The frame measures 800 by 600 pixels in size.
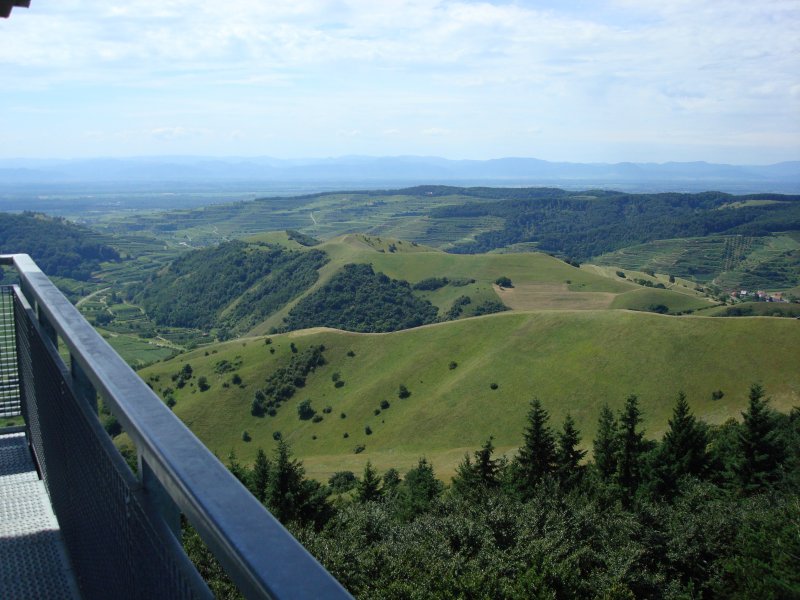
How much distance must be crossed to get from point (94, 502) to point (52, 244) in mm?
193658

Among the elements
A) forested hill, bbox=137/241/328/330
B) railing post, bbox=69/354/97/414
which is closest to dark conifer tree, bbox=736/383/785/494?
railing post, bbox=69/354/97/414

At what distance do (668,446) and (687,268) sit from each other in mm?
161213

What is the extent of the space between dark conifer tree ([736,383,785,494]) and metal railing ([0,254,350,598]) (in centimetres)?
2886

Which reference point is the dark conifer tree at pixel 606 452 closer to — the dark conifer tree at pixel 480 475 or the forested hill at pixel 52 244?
the dark conifer tree at pixel 480 475

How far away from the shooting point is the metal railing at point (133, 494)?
144 cm

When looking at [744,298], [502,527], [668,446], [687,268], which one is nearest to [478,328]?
[668,446]

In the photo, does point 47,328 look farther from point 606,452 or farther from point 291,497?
point 606,452

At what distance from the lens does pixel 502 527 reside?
17.7 metres

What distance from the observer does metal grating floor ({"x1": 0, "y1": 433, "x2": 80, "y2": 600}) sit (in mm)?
3588

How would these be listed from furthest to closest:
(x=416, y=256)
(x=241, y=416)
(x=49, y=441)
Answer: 1. (x=416, y=256)
2. (x=241, y=416)
3. (x=49, y=441)

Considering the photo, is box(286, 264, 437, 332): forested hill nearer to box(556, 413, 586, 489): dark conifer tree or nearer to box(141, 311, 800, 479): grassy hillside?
box(141, 311, 800, 479): grassy hillside

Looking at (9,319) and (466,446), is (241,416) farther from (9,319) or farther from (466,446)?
(9,319)

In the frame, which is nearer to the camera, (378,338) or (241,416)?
(241,416)

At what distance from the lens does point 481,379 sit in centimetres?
5941
